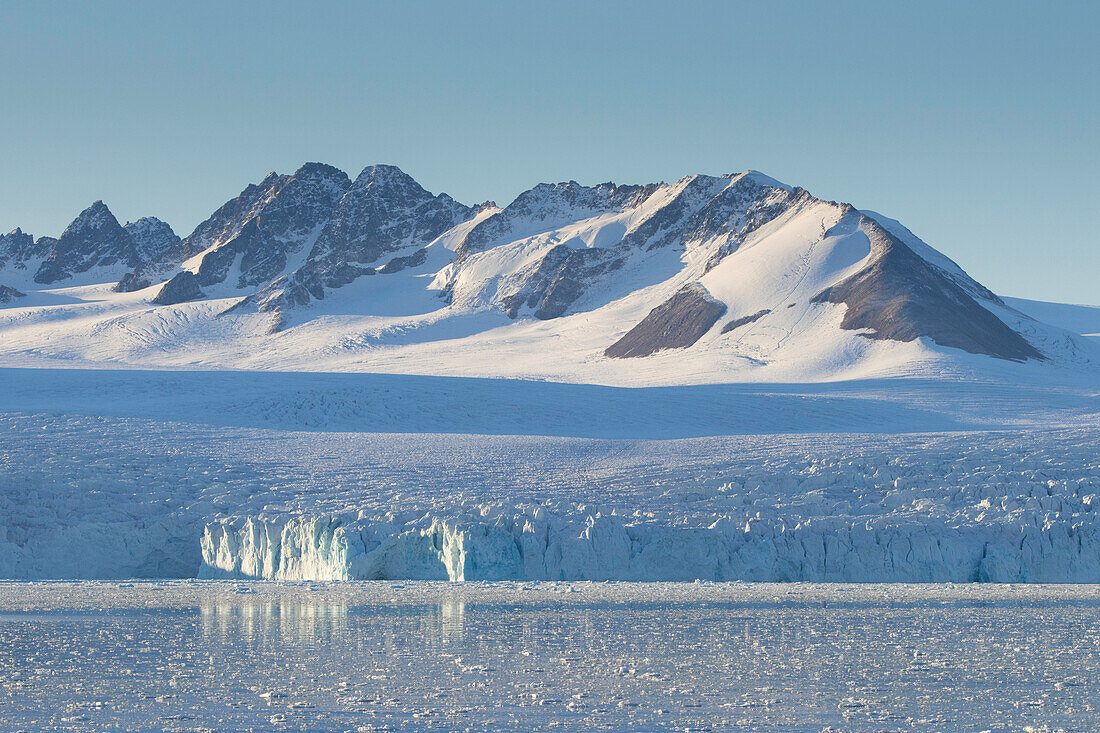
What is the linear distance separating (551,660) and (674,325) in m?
74.0

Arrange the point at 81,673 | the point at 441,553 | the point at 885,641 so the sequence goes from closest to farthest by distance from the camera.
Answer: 1. the point at 81,673
2. the point at 885,641
3. the point at 441,553

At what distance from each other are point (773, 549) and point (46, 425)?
995 inches

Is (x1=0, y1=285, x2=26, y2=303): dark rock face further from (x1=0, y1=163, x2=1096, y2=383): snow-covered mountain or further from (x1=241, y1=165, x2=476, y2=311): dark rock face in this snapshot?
(x1=241, y1=165, x2=476, y2=311): dark rock face

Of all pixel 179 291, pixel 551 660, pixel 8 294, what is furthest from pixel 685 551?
pixel 8 294

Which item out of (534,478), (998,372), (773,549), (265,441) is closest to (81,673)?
(773,549)

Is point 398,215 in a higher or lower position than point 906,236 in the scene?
higher

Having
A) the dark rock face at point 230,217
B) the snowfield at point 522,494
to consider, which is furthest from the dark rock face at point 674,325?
the dark rock face at point 230,217

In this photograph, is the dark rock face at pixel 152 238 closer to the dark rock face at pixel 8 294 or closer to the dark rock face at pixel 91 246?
the dark rock face at pixel 91 246

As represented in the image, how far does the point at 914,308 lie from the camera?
7719 centimetres

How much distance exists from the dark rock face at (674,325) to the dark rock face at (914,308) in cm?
851

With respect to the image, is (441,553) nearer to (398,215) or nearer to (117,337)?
(117,337)

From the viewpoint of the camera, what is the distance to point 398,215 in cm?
15912

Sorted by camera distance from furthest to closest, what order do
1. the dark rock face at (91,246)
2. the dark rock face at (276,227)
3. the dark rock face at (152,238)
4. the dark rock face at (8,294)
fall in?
the dark rock face at (152,238)
the dark rock face at (91,246)
the dark rock face at (276,227)
the dark rock face at (8,294)

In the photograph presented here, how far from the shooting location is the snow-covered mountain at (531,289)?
3100 inches
